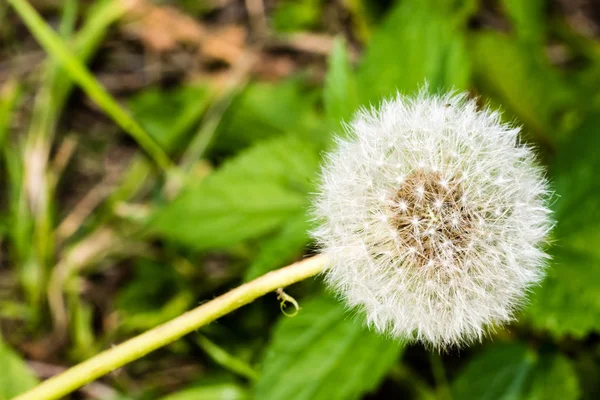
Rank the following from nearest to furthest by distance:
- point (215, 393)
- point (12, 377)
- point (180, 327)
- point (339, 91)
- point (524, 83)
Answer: point (180, 327) < point (339, 91) < point (12, 377) < point (215, 393) < point (524, 83)

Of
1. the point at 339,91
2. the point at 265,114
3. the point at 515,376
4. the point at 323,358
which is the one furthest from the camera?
the point at 265,114

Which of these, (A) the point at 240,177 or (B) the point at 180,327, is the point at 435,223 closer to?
(B) the point at 180,327

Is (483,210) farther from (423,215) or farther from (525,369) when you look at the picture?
(525,369)

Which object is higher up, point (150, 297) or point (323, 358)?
point (150, 297)

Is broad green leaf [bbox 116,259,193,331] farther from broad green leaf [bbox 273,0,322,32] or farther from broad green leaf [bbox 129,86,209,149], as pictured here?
broad green leaf [bbox 273,0,322,32]

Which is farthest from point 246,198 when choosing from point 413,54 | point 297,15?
point 297,15

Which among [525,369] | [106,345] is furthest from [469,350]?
[106,345]
